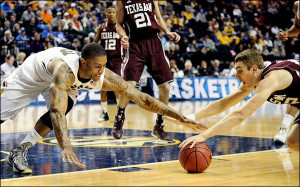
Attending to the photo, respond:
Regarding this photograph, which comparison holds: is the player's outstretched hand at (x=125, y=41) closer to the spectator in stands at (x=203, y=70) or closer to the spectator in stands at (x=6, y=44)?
the spectator in stands at (x=6, y=44)

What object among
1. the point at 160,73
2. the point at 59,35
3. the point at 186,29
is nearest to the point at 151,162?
the point at 160,73

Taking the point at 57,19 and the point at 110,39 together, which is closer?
the point at 110,39

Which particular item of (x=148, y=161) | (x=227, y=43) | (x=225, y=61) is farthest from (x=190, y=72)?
(x=148, y=161)

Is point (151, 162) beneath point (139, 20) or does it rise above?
beneath

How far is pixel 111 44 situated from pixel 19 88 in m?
6.12

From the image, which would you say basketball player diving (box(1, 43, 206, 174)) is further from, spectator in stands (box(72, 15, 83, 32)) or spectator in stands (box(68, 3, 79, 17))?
spectator in stands (box(68, 3, 79, 17))

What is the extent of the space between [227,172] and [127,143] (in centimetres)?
264

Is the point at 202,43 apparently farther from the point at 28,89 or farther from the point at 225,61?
the point at 28,89

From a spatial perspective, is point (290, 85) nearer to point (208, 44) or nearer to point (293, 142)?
point (293, 142)

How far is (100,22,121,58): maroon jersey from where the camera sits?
436 inches

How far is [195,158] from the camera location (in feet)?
16.1

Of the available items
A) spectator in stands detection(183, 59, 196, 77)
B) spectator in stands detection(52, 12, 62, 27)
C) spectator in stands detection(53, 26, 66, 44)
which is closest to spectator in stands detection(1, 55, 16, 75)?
spectator in stands detection(53, 26, 66, 44)

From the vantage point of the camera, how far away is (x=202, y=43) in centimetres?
2178

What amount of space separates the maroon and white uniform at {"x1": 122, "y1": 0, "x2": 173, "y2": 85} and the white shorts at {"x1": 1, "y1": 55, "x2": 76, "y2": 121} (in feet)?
8.03
